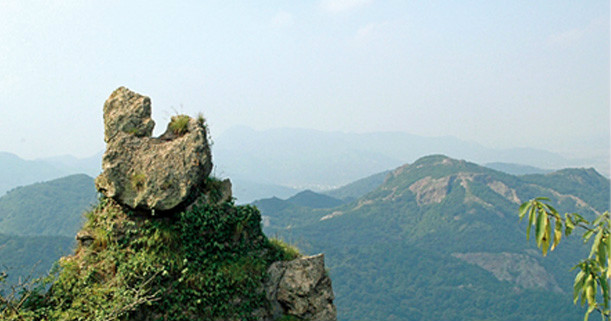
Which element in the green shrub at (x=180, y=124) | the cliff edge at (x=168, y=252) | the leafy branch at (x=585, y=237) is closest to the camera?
the leafy branch at (x=585, y=237)

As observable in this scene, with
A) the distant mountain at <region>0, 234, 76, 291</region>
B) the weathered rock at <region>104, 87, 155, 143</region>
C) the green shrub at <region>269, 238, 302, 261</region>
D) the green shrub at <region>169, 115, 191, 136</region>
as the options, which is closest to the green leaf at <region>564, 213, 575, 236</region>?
the green shrub at <region>269, 238, 302, 261</region>

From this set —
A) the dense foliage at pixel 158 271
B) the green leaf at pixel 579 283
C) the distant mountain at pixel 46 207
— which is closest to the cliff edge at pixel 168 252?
the dense foliage at pixel 158 271

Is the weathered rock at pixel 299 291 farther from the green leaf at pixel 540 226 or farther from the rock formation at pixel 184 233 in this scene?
the green leaf at pixel 540 226

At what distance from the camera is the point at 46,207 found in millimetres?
147625

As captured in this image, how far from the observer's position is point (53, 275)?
9648 mm

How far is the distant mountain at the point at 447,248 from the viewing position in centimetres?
11969

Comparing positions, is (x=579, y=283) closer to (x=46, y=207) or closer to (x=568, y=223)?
(x=568, y=223)

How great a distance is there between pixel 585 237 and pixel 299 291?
735 centimetres

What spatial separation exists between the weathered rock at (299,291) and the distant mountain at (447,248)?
247 feet

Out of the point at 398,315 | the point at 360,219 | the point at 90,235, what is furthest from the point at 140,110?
the point at 360,219

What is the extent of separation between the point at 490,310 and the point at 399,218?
62463mm

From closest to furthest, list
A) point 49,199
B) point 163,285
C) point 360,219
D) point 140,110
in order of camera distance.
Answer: point 163,285 < point 140,110 < point 49,199 < point 360,219

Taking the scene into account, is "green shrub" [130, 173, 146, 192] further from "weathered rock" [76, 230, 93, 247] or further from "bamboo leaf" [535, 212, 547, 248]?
"bamboo leaf" [535, 212, 547, 248]

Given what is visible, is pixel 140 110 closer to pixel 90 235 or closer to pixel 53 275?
pixel 90 235
